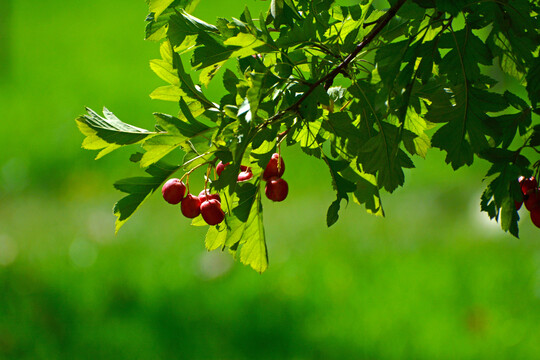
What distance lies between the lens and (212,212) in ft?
4.47

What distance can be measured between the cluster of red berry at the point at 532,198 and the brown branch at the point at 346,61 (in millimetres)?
515

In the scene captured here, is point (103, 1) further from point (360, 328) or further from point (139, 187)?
point (139, 187)

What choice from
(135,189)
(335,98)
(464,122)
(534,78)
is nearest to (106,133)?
(135,189)

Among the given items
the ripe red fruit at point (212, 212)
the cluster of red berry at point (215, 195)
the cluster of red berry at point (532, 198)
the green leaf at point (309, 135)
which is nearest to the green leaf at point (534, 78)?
the cluster of red berry at point (532, 198)

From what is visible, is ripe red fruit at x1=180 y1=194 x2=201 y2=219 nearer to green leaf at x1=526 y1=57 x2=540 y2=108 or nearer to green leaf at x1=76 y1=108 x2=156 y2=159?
green leaf at x1=76 y1=108 x2=156 y2=159

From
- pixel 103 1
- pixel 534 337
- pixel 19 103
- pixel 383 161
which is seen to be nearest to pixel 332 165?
pixel 383 161

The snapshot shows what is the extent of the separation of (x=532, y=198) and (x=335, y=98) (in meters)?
0.53

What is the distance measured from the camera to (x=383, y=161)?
1.24m

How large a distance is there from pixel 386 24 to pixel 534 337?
2765 mm

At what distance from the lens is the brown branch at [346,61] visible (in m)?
1.21

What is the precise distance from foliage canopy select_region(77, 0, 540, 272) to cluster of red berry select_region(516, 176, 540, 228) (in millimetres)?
130

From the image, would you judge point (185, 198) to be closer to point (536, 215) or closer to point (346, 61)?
point (346, 61)

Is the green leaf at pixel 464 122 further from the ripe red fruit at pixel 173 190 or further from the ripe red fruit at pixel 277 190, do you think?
the ripe red fruit at pixel 173 190

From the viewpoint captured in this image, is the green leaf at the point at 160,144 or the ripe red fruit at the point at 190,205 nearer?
the green leaf at the point at 160,144
